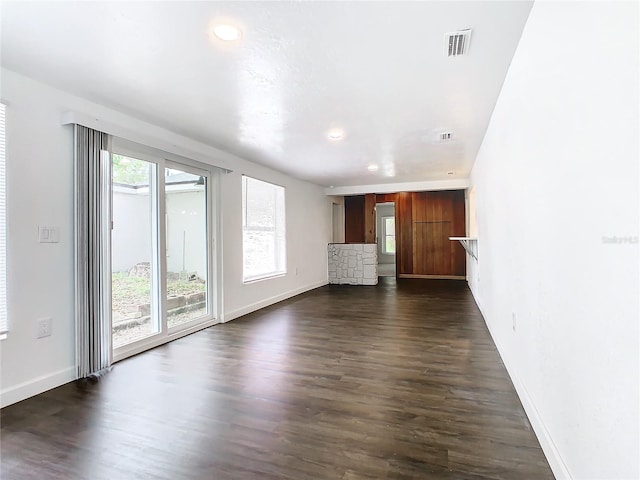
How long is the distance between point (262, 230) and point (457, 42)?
4225 mm

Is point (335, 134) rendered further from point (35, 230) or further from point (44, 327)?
point (44, 327)

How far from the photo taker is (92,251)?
9.55ft

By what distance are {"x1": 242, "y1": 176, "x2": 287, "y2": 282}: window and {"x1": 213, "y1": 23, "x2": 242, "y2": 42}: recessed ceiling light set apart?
131 inches

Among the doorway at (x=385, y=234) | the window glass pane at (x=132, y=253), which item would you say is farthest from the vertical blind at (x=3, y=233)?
the doorway at (x=385, y=234)

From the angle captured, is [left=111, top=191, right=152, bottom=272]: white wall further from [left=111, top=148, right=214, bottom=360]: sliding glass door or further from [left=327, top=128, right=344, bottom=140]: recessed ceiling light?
[left=327, top=128, right=344, bottom=140]: recessed ceiling light

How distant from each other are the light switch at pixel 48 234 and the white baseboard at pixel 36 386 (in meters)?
1.01

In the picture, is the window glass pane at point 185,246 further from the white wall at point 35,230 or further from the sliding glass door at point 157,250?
the white wall at point 35,230

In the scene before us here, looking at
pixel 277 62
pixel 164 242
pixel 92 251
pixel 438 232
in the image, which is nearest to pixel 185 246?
pixel 164 242

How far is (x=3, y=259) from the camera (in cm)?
242

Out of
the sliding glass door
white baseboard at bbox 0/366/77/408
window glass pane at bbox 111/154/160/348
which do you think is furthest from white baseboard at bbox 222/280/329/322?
white baseboard at bbox 0/366/77/408

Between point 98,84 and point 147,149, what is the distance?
92 centimetres

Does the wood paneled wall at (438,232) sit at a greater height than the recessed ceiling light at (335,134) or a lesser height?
lesser

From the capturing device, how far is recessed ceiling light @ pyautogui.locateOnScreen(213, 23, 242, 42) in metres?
1.93

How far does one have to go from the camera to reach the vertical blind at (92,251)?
9.28 feet
